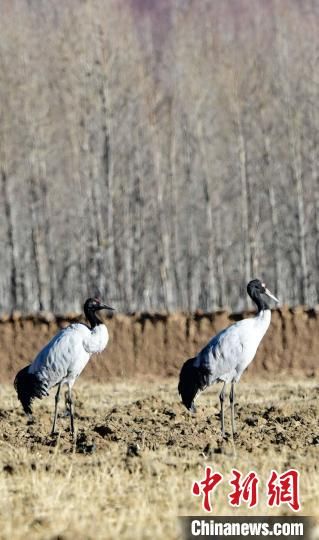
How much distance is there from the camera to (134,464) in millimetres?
9977

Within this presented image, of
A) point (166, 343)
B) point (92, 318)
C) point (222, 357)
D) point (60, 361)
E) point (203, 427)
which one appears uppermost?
point (92, 318)

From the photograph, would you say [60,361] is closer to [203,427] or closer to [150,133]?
[203,427]

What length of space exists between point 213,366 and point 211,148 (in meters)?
26.4

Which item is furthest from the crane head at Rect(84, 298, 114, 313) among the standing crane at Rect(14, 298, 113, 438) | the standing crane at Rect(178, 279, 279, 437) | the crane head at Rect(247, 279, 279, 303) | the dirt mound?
the standing crane at Rect(178, 279, 279, 437)

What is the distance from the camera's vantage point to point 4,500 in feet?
28.6

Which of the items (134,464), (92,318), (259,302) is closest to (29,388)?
(92,318)

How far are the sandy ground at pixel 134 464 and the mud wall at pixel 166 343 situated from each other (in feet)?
25.9

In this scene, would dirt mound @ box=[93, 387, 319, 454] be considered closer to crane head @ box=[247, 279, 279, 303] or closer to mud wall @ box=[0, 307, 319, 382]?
crane head @ box=[247, 279, 279, 303]

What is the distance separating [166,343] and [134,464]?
1456 centimetres

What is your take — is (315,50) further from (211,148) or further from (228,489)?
(228,489)

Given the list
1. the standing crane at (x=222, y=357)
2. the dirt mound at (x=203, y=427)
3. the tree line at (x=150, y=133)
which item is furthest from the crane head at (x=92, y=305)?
the tree line at (x=150, y=133)

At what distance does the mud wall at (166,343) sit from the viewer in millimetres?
24297

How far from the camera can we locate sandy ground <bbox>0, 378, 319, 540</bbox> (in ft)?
25.9

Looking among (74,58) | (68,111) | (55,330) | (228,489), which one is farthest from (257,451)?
(68,111)
